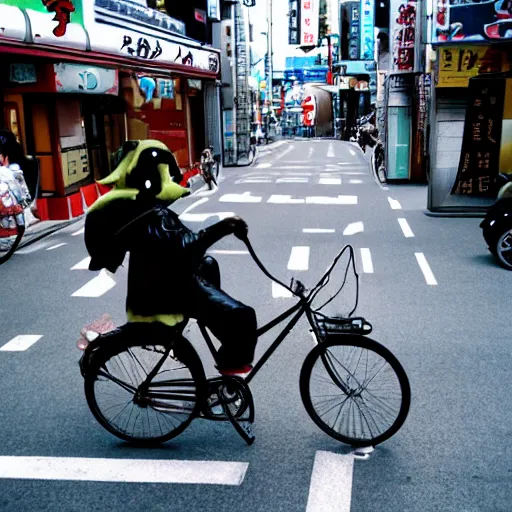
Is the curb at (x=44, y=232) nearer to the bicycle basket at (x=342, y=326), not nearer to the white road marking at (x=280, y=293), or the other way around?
the white road marking at (x=280, y=293)

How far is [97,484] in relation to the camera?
443cm

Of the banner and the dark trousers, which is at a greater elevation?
the banner

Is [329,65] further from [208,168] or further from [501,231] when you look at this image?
[501,231]

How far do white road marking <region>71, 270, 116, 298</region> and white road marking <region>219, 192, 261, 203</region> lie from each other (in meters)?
8.68

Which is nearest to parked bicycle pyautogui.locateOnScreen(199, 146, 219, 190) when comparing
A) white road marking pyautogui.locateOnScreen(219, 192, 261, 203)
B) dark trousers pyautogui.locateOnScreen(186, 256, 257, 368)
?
white road marking pyautogui.locateOnScreen(219, 192, 261, 203)

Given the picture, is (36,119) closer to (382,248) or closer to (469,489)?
(382,248)

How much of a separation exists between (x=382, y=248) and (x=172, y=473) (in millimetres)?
8098

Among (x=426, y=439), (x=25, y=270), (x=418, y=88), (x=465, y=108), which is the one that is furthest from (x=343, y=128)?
(x=426, y=439)

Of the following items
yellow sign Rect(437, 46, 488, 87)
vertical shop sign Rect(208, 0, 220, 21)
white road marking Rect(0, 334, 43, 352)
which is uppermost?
vertical shop sign Rect(208, 0, 220, 21)

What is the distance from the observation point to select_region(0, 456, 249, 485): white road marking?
448cm

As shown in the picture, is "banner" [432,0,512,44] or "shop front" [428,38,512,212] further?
"shop front" [428,38,512,212]

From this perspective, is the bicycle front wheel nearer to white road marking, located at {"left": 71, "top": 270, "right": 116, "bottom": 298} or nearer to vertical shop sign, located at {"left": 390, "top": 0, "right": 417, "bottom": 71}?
white road marking, located at {"left": 71, "top": 270, "right": 116, "bottom": 298}

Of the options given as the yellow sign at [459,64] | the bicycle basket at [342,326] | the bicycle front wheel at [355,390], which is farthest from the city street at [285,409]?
the yellow sign at [459,64]

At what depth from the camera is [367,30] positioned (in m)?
63.6
